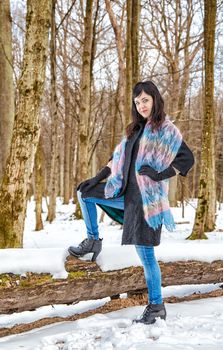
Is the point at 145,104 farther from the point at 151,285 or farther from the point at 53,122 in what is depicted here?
the point at 53,122

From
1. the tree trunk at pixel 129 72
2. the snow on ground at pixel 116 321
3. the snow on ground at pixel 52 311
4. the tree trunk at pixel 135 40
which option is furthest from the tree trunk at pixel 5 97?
the snow on ground at pixel 116 321

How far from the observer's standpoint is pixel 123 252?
4.23 metres

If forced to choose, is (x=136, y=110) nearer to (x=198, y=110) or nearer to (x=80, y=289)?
(x=80, y=289)

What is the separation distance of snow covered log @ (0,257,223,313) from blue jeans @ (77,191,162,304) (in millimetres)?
518

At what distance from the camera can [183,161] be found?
11.1 ft

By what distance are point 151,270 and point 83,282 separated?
0.76 m

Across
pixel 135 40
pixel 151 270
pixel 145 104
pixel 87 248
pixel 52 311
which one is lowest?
pixel 52 311

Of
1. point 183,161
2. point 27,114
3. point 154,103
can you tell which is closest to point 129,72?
point 27,114

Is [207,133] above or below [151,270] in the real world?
above

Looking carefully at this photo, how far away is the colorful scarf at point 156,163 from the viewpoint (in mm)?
3395

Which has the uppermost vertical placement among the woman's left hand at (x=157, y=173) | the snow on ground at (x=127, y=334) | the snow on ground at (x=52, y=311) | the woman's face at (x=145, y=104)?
the woman's face at (x=145, y=104)

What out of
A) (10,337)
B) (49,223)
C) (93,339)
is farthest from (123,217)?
(49,223)

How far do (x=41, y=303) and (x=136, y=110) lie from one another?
2041 millimetres

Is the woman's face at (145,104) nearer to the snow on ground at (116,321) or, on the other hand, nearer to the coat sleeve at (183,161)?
the coat sleeve at (183,161)
